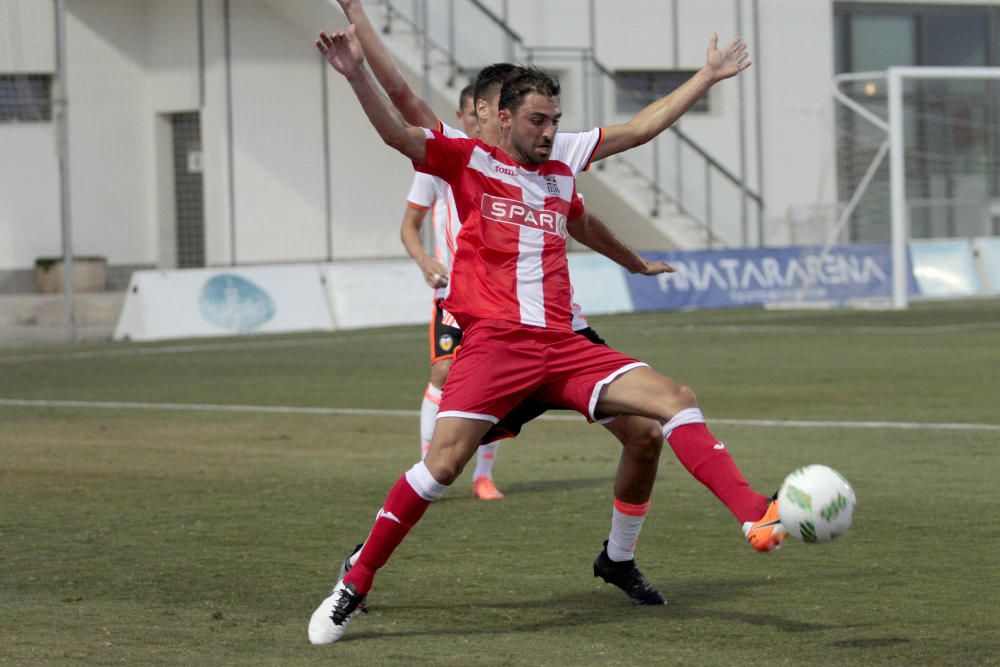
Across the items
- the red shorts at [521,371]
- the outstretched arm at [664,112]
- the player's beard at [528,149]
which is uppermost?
the outstretched arm at [664,112]

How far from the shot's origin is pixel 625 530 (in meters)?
6.54

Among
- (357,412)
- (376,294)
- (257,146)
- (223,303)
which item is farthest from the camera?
(257,146)

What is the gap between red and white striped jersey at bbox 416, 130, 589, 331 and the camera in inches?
243

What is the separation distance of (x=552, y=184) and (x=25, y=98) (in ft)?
85.0

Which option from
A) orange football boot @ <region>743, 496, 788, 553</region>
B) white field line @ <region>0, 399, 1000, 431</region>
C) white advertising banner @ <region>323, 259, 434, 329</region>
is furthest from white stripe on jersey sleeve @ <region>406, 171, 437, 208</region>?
white advertising banner @ <region>323, 259, 434, 329</region>

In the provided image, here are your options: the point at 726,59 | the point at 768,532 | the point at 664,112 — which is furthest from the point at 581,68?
the point at 768,532

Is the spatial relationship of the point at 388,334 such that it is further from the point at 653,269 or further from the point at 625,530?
the point at 625,530

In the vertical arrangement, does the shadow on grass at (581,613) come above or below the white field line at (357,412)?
above

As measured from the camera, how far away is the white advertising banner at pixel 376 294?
26031 millimetres

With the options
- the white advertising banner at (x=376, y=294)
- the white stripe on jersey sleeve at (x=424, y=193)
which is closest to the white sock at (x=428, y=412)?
the white stripe on jersey sleeve at (x=424, y=193)

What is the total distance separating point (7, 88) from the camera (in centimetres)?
3003

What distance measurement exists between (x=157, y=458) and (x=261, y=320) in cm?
1397

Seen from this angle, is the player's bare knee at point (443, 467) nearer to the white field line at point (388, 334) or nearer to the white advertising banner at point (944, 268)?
the white field line at point (388, 334)

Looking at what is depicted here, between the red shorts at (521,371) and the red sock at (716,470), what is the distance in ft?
1.05
